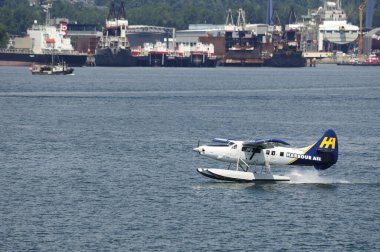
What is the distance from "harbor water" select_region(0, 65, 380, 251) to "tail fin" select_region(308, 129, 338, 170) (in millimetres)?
1693

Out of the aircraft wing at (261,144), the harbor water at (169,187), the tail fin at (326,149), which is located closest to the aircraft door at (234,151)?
the aircraft wing at (261,144)

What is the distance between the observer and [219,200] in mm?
56469

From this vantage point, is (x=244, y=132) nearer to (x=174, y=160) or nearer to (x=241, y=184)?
(x=174, y=160)

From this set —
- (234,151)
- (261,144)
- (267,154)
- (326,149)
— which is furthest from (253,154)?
(326,149)

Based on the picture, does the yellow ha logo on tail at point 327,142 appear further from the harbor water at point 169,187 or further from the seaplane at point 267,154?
the harbor water at point 169,187

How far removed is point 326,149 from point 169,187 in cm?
876

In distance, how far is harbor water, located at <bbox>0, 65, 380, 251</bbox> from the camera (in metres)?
48.1

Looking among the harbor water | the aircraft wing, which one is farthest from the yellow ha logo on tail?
the harbor water

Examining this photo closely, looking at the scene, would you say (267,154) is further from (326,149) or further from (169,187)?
(169,187)

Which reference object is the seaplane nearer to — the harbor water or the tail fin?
the tail fin

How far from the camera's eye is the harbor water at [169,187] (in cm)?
4806

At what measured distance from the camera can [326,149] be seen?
6025 cm

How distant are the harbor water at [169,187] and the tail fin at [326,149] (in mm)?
1693

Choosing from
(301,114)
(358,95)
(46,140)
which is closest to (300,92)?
(358,95)
